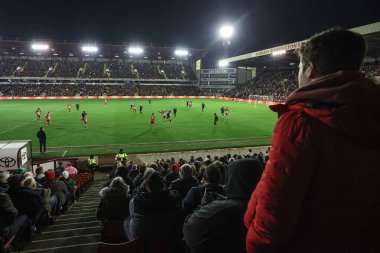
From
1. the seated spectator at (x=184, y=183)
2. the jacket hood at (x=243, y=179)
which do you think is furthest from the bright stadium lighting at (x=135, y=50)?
the jacket hood at (x=243, y=179)

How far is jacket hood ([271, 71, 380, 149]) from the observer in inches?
64.8

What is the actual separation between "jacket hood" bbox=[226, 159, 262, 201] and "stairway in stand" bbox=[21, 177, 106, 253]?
4132mm

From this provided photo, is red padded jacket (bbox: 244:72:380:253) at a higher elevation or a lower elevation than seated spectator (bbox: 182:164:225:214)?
higher

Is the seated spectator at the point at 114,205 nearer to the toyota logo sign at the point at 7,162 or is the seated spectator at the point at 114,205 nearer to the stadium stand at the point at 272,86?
the toyota logo sign at the point at 7,162

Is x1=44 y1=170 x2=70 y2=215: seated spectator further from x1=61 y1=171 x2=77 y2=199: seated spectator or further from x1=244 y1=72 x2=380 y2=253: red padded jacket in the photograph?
x1=244 y1=72 x2=380 y2=253: red padded jacket

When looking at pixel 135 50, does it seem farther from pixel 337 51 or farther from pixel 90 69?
pixel 337 51

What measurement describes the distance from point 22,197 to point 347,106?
6.53 m

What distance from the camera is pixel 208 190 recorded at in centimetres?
375

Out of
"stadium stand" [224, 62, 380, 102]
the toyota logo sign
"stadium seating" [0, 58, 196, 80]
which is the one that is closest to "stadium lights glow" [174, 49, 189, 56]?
"stadium seating" [0, 58, 196, 80]

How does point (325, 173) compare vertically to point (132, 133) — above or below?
above

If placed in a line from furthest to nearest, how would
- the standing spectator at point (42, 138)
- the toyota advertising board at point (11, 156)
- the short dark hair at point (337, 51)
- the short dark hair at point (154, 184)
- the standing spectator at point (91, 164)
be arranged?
the standing spectator at point (42, 138), the standing spectator at point (91, 164), the toyota advertising board at point (11, 156), the short dark hair at point (154, 184), the short dark hair at point (337, 51)

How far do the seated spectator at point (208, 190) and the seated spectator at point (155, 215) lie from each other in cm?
25

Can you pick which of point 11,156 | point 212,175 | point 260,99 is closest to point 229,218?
point 212,175

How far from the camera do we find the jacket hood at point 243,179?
267 centimetres
